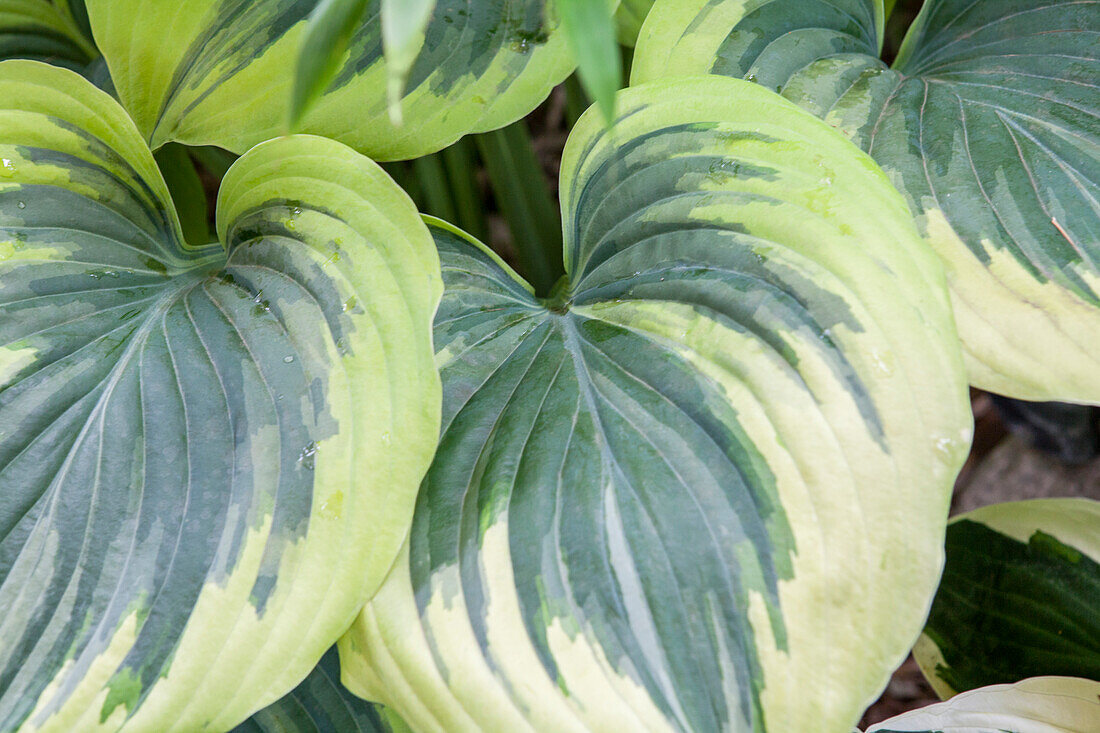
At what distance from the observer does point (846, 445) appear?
43cm

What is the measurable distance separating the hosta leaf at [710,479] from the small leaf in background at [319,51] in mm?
226

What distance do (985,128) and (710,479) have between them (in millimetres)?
382

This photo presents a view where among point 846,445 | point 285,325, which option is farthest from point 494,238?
point 846,445

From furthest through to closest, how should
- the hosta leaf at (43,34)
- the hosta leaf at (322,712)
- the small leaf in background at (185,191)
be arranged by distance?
1. the small leaf in background at (185,191)
2. the hosta leaf at (43,34)
3. the hosta leaf at (322,712)

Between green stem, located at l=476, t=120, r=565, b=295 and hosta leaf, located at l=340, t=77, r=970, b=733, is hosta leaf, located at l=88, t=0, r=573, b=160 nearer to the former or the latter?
hosta leaf, located at l=340, t=77, r=970, b=733

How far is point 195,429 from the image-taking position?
49 cm

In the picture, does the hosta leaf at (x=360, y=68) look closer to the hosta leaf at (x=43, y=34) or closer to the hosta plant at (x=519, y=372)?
the hosta plant at (x=519, y=372)

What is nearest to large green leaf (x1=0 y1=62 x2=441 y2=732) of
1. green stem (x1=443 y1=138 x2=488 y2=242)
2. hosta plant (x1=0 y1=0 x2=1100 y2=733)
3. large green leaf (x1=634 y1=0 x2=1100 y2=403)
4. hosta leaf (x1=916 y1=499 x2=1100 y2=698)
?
hosta plant (x1=0 y1=0 x2=1100 y2=733)

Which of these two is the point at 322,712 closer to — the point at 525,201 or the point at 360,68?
the point at 360,68

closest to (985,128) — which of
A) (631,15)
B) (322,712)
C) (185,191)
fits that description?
(631,15)

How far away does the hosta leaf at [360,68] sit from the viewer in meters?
0.60

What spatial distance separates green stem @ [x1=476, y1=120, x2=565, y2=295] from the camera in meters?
0.97

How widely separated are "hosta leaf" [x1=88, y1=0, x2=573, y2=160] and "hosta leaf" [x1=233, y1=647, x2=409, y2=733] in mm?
450

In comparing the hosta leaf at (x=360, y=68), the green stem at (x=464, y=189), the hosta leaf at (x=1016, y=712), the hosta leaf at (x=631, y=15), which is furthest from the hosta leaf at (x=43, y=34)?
the hosta leaf at (x=1016, y=712)
